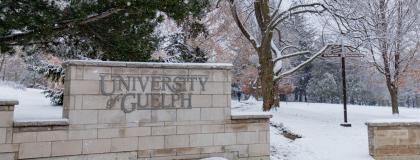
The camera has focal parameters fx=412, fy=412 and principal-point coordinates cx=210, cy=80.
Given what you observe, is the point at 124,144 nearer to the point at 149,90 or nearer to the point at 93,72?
the point at 149,90

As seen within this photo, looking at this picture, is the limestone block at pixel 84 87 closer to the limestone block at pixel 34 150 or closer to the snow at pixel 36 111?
the snow at pixel 36 111

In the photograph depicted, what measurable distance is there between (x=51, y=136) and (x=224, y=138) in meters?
3.36

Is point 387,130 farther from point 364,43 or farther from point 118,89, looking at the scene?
point 364,43

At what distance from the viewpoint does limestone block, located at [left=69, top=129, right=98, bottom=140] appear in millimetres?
7285

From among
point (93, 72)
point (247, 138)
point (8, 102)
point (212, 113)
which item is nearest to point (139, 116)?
point (93, 72)

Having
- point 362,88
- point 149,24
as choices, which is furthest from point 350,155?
point 362,88

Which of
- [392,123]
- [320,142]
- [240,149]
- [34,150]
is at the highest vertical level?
[392,123]

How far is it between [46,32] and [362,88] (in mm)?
41403

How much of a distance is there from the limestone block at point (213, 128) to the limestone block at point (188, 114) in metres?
0.26

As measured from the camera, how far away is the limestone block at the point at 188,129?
8141 mm

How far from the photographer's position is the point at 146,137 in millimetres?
7863

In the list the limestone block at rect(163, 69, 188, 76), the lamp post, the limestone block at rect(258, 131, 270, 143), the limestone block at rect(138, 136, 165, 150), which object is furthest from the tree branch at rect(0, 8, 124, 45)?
the lamp post

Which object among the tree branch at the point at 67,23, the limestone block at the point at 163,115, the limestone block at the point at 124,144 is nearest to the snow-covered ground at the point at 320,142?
the limestone block at the point at 163,115

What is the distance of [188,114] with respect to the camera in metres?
8.23
